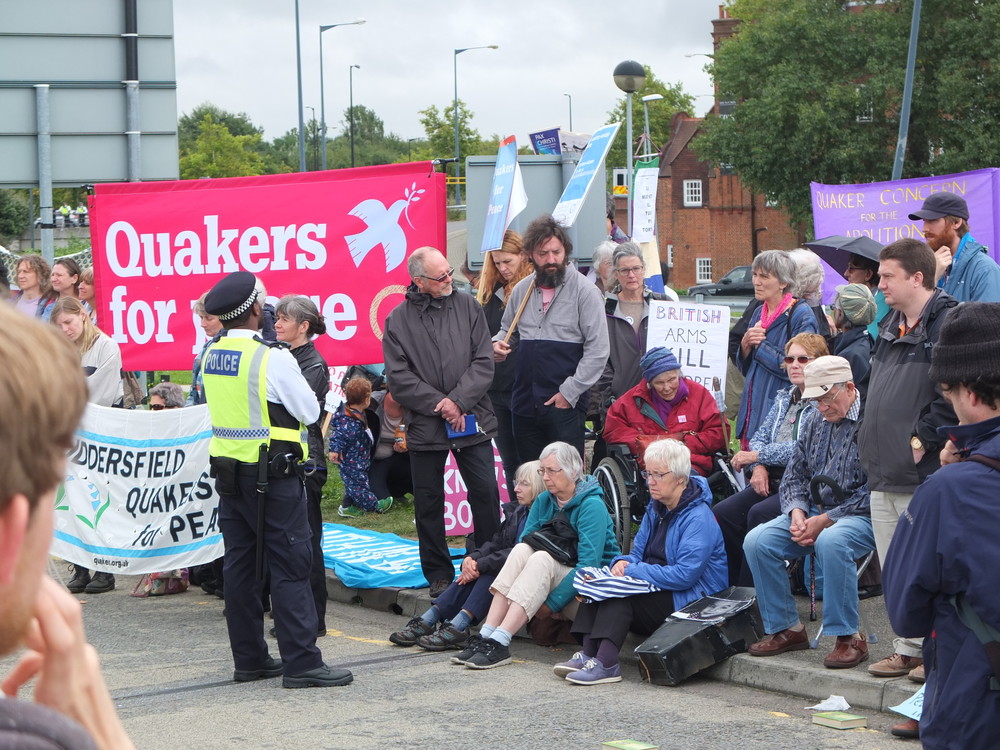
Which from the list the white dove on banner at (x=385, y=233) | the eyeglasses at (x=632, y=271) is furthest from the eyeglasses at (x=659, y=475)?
the white dove on banner at (x=385, y=233)

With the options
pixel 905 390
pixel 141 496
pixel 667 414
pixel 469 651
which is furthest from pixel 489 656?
pixel 141 496

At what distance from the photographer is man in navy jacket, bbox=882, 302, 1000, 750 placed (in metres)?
3.43

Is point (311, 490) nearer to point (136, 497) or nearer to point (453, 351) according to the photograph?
point (453, 351)

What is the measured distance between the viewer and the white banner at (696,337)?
9445 millimetres

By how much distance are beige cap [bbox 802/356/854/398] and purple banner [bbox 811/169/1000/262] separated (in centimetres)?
566

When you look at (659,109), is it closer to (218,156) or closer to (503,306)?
(218,156)

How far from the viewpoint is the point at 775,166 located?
4841 centimetres

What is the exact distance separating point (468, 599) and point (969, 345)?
4796mm

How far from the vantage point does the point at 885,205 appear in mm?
13016

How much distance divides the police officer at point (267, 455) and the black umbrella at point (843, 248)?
3.77 m

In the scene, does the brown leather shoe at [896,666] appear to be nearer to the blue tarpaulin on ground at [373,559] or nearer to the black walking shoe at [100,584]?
the blue tarpaulin on ground at [373,559]

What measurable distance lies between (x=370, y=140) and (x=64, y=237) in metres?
76.4

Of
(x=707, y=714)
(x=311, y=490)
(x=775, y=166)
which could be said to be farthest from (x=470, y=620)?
(x=775, y=166)

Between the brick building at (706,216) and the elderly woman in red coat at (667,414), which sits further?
the brick building at (706,216)
